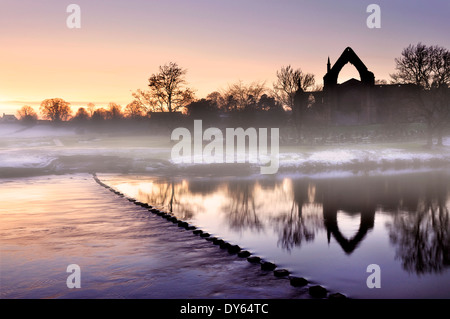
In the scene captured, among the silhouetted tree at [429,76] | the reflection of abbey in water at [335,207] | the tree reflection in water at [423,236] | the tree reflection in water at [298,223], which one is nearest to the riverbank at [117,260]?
the tree reflection in water at [298,223]

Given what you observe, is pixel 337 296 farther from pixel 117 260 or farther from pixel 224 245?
pixel 117 260

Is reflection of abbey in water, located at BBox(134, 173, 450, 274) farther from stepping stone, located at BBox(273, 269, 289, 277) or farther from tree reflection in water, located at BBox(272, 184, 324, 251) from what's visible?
stepping stone, located at BBox(273, 269, 289, 277)

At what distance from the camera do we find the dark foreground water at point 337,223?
10.7 meters

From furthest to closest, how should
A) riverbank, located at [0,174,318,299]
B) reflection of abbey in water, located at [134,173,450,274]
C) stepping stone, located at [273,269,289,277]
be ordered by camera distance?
reflection of abbey in water, located at [134,173,450,274]
stepping stone, located at [273,269,289,277]
riverbank, located at [0,174,318,299]

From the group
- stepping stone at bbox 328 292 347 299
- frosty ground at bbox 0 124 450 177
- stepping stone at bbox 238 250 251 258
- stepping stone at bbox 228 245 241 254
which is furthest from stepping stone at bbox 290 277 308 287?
frosty ground at bbox 0 124 450 177

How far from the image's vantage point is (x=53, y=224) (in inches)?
653

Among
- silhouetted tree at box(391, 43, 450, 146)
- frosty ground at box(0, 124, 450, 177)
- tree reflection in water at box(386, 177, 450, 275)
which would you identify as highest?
silhouetted tree at box(391, 43, 450, 146)

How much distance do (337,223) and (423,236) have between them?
3.22 meters

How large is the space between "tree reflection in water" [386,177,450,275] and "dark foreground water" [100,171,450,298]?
25 mm

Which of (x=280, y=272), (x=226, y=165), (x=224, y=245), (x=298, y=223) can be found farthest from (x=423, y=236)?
(x=226, y=165)

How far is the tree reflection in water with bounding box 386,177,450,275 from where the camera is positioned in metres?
11.6
